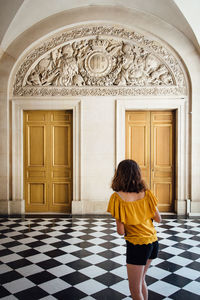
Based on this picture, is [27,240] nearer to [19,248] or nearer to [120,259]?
[19,248]

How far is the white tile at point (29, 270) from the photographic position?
4.12 meters

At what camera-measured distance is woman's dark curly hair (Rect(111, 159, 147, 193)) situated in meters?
2.47

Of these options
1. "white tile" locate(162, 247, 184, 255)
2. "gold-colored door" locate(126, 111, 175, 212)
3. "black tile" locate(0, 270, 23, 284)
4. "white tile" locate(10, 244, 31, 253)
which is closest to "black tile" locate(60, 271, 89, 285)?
"black tile" locate(0, 270, 23, 284)

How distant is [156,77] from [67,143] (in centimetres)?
302

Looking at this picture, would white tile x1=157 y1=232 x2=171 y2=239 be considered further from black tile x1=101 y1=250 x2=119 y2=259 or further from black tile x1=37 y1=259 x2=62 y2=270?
black tile x1=37 y1=259 x2=62 y2=270

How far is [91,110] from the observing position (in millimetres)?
8047

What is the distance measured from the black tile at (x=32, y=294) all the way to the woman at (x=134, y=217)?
147 centimetres

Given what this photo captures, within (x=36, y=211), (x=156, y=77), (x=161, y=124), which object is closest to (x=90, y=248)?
(x=36, y=211)

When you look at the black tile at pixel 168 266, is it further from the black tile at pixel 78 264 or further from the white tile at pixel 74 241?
the white tile at pixel 74 241

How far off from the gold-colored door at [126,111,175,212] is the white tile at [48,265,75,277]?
439 cm

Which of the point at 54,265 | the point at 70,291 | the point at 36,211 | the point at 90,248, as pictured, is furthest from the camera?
the point at 36,211

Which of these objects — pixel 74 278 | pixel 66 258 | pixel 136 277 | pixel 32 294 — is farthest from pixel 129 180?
pixel 66 258

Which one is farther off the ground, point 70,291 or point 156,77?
point 156,77

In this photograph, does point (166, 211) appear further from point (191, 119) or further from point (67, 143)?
point (67, 143)
